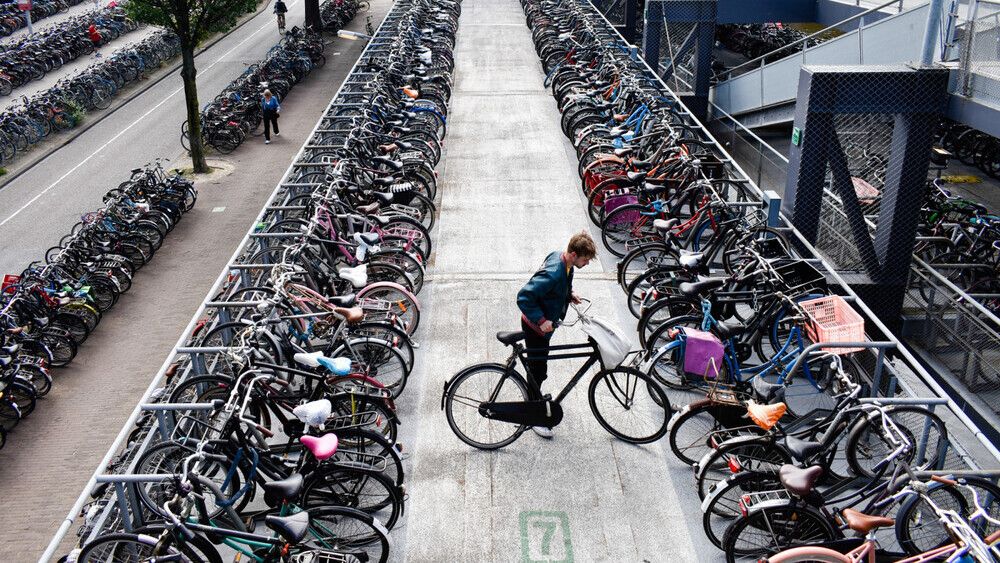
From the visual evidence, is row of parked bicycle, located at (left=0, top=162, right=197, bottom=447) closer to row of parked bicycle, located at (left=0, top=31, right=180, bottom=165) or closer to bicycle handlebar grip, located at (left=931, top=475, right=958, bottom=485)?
row of parked bicycle, located at (left=0, top=31, right=180, bottom=165)

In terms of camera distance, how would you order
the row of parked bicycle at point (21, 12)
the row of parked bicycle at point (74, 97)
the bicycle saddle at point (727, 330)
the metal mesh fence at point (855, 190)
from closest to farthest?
the bicycle saddle at point (727, 330)
the metal mesh fence at point (855, 190)
the row of parked bicycle at point (74, 97)
the row of parked bicycle at point (21, 12)

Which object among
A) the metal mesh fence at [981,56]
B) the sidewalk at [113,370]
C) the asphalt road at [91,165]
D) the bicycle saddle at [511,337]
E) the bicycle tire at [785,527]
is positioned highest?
the metal mesh fence at [981,56]

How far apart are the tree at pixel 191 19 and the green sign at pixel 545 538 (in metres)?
15.2

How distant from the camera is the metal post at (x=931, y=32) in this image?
8.70m

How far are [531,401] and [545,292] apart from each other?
0.83m

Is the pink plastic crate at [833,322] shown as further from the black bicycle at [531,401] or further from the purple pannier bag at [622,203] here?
the purple pannier bag at [622,203]

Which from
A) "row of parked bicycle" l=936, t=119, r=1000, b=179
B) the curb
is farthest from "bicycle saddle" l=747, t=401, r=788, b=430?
the curb

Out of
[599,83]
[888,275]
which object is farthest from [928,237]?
[599,83]

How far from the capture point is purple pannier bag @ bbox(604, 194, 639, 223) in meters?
9.64

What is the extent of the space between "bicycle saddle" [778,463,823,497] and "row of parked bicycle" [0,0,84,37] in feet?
113

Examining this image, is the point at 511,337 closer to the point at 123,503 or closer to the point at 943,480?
the point at 123,503

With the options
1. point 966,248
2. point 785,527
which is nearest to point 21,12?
point 966,248

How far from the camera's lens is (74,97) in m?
23.2

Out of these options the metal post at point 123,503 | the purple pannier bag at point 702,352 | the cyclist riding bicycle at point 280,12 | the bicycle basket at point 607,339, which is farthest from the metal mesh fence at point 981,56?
the cyclist riding bicycle at point 280,12
